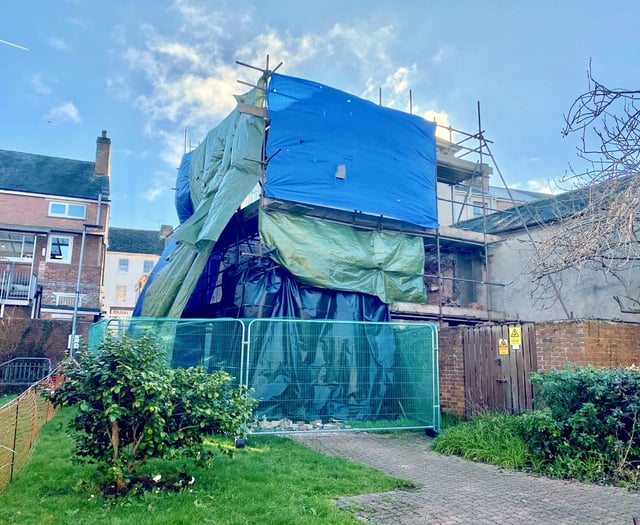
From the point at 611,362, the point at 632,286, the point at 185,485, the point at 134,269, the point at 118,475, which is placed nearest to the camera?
the point at 118,475

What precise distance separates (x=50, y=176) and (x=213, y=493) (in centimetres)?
2601

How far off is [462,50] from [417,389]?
6.68m

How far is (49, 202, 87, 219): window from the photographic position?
82.2 ft

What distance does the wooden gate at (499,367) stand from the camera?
8.66 meters

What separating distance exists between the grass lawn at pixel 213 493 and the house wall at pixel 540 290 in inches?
255

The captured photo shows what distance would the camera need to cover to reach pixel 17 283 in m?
22.9

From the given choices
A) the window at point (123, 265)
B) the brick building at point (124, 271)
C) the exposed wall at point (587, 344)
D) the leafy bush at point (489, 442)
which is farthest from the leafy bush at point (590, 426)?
the window at point (123, 265)

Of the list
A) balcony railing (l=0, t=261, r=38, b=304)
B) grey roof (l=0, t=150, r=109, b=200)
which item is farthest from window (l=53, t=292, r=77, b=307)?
grey roof (l=0, t=150, r=109, b=200)

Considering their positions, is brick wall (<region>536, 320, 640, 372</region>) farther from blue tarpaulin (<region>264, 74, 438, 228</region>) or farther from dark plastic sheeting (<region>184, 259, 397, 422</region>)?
blue tarpaulin (<region>264, 74, 438, 228</region>)

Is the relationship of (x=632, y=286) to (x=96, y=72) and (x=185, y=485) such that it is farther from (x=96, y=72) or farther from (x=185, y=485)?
(x=96, y=72)

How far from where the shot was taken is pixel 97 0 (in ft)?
30.6

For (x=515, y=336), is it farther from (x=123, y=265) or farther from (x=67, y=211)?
(x=123, y=265)

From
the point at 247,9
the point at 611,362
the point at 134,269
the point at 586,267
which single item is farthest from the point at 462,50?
the point at 134,269

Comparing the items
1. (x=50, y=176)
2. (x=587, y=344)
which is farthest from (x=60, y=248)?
(x=587, y=344)
